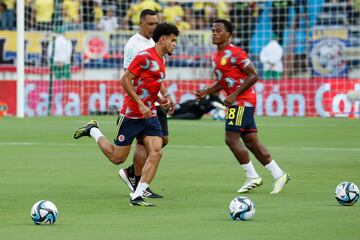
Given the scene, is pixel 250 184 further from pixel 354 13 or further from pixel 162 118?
pixel 354 13

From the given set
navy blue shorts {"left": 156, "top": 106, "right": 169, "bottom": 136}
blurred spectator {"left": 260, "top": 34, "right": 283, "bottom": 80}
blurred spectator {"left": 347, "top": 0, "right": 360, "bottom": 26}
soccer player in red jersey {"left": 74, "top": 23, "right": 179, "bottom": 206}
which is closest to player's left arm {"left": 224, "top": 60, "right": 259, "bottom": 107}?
navy blue shorts {"left": 156, "top": 106, "right": 169, "bottom": 136}

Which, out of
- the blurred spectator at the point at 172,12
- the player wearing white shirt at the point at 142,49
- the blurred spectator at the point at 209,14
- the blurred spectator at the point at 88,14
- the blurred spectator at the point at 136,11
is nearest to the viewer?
the player wearing white shirt at the point at 142,49

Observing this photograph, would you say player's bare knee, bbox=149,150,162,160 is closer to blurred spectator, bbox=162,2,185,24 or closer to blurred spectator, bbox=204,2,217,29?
blurred spectator, bbox=162,2,185,24

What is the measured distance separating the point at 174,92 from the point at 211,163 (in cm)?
1569

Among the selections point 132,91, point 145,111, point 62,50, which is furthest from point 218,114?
point 145,111

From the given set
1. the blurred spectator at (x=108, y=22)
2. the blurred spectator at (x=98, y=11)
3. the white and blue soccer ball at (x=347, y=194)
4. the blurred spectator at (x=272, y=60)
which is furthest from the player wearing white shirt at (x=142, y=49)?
the blurred spectator at (x=98, y=11)

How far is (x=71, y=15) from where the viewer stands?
35.2 meters

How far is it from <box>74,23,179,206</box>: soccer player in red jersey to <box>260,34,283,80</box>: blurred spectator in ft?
72.3

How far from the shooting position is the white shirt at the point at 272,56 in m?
34.5

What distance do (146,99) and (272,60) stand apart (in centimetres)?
2249

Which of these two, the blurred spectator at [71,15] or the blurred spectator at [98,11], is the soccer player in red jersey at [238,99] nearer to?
the blurred spectator at [71,15]

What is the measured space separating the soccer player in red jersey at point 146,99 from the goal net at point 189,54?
20.2 m

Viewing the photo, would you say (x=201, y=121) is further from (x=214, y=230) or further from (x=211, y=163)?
(x=214, y=230)

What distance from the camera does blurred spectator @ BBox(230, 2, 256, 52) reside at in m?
35.9
